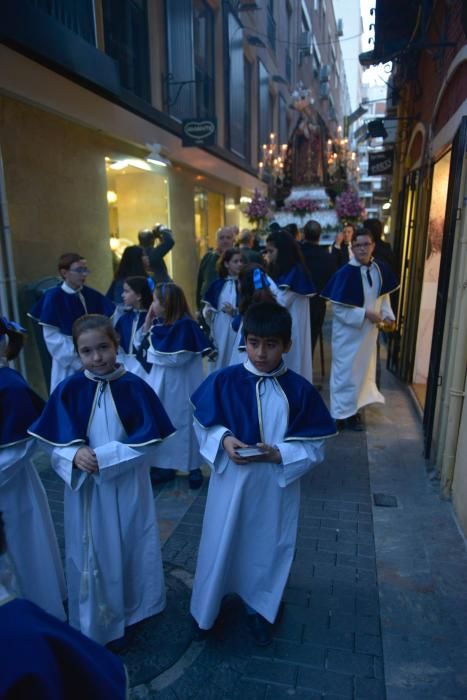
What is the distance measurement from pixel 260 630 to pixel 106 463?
4.10 ft

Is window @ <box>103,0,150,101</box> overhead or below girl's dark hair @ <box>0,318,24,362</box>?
overhead

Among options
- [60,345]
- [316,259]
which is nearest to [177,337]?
[60,345]

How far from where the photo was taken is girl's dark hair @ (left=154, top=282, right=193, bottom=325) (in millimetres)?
4020

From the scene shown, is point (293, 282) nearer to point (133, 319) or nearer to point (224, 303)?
point (224, 303)

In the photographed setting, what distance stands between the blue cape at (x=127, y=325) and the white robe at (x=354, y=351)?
206 centimetres

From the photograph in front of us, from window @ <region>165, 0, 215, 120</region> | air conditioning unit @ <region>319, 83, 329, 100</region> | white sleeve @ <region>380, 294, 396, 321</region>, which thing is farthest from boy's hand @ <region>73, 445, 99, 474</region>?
air conditioning unit @ <region>319, 83, 329, 100</region>

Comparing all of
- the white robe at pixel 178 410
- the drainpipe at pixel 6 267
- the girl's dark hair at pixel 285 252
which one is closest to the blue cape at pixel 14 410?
the white robe at pixel 178 410

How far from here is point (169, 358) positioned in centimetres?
410

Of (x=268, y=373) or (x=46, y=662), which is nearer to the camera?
(x=46, y=662)

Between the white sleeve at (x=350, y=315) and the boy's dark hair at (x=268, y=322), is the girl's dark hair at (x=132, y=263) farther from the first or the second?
the boy's dark hair at (x=268, y=322)

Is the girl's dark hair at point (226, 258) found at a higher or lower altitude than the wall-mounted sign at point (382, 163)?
lower

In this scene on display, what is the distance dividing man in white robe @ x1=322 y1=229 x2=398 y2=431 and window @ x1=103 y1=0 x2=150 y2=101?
199 inches

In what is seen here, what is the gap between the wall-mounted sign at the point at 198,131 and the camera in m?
9.13

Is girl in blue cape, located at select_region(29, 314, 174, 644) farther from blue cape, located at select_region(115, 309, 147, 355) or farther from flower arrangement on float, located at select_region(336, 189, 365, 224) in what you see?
flower arrangement on float, located at select_region(336, 189, 365, 224)
